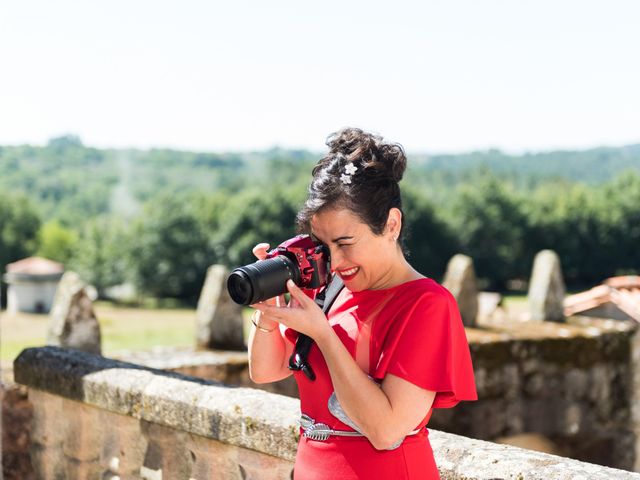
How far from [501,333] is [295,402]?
242 inches

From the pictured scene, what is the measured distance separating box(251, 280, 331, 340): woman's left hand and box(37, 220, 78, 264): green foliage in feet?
181

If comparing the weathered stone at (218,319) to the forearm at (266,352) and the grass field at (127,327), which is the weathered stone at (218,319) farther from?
the grass field at (127,327)

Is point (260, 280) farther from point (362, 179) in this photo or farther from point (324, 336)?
point (362, 179)

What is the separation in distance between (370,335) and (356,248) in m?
0.23

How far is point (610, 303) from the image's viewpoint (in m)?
15.6

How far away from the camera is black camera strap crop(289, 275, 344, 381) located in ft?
7.89

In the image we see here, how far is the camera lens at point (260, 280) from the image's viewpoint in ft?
7.50

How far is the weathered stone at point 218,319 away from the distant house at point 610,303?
27.4 feet

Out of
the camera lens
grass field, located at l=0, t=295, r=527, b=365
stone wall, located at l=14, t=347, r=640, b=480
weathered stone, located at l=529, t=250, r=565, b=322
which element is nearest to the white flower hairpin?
the camera lens

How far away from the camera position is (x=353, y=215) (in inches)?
90.8

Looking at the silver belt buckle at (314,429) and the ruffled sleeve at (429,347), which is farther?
the silver belt buckle at (314,429)

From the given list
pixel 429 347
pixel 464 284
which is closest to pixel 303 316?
pixel 429 347

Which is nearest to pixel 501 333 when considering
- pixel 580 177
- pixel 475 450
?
pixel 475 450

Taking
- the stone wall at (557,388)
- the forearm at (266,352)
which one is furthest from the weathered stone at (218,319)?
the forearm at (266,352)
